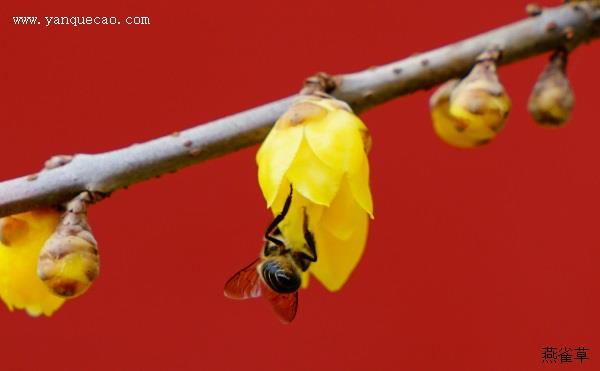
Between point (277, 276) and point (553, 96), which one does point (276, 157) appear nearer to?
point (277, 276)

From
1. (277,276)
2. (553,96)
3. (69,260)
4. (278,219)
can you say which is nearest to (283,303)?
(277,276)

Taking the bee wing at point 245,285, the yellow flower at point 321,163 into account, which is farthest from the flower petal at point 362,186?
the bee wing at point 245,285

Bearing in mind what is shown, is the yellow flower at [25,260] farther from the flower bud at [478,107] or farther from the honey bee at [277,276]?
the flower bud at [478,107]

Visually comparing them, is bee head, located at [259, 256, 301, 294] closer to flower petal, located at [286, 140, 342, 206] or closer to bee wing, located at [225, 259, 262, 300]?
bee wing, located at [225, 259, 262, 300]

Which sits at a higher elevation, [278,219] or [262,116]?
[262,116]

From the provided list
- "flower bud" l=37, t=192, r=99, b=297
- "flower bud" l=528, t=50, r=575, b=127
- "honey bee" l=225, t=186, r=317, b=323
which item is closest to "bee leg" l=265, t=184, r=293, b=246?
"honey bee" l=225, t=186, r=317, b=323

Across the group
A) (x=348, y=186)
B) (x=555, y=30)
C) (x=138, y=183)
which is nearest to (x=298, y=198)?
(x=348, y=186)
